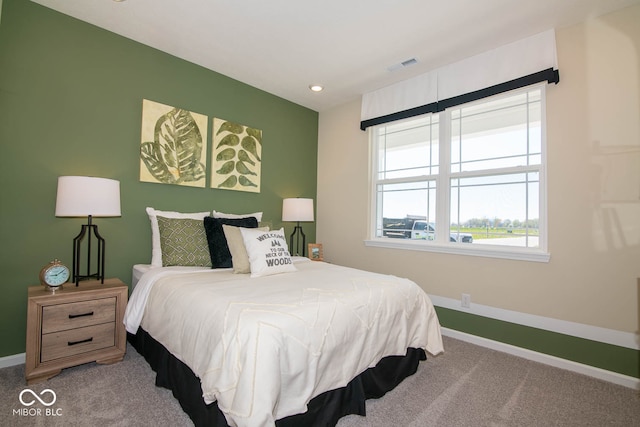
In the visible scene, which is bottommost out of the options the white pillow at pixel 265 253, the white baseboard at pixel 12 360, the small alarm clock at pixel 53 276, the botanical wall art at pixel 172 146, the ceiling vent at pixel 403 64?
the white baseboard at pixel 12 360

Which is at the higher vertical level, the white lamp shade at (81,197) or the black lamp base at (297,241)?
the white lamp shade at (81,197)

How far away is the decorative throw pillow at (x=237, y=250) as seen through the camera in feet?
7.82

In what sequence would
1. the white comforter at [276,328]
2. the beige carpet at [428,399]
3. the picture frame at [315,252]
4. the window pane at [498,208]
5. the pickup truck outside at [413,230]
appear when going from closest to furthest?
the white comforter at [276,328] → the beige carpet at [428,399] → the window pane at [498,208] → the pickup truck outside at [413,230] → the picture frame at [315,252]

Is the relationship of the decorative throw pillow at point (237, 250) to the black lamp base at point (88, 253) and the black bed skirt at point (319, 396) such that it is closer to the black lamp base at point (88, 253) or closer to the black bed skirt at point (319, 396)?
the black bed skirt at point (319, 396)

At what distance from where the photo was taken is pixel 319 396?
1539 millimetres

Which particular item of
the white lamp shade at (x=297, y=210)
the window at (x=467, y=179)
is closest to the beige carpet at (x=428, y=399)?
the window at (x=467, y=179)

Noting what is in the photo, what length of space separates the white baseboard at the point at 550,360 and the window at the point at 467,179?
77 centimetres

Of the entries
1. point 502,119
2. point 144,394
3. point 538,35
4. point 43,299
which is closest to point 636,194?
point 502,119

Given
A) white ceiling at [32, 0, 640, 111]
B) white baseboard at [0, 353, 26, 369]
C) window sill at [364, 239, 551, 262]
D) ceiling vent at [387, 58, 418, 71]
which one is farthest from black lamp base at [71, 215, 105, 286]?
ceiling vent at [387, 58, 418, 71]

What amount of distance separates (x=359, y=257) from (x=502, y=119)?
2081 millimetres

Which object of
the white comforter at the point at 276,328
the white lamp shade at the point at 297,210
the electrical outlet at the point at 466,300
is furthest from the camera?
the white lamp shade at the point at 297,210

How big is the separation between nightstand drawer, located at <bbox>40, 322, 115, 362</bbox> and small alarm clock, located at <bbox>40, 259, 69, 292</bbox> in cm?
31

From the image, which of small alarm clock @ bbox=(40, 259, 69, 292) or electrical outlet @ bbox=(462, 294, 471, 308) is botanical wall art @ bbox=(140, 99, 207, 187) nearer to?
small alarm clock @ bbox=(40, 259, 69, 292)

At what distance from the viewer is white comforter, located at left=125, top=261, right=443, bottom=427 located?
1.25 metres
